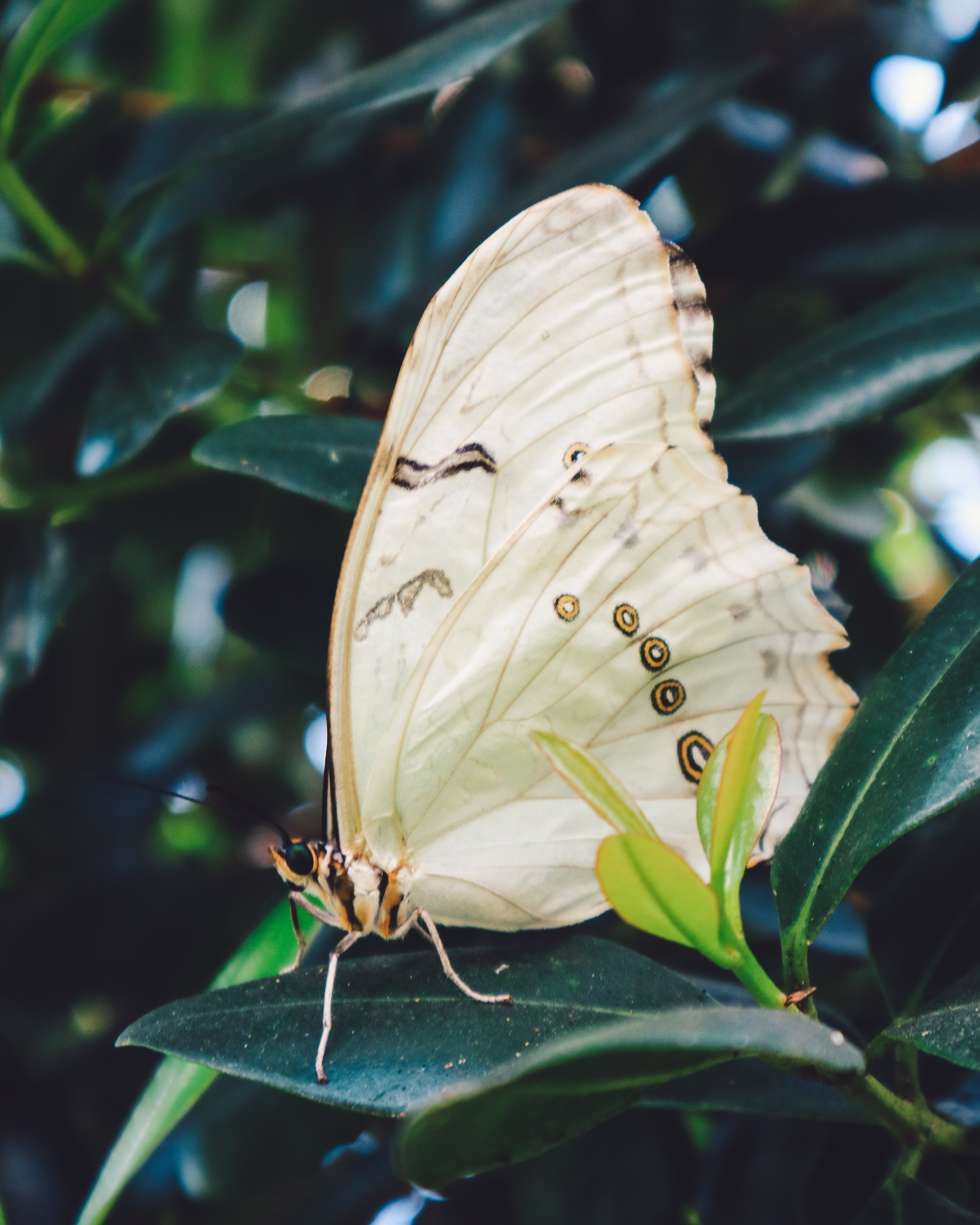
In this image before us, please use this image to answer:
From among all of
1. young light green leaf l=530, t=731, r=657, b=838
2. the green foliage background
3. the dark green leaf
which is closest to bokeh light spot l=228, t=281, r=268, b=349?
the green foliage background

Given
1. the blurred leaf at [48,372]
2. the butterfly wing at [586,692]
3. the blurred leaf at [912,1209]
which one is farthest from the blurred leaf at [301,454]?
the blurred leaf at [912,1209]

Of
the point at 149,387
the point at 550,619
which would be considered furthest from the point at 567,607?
the point at 149,387

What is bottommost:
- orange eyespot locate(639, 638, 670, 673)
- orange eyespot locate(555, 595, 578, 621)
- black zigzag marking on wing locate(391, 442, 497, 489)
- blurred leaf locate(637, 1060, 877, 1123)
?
blurred leaf locate(637, 1060, 877, 1123)

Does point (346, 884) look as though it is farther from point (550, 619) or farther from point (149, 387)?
point (149, 387)

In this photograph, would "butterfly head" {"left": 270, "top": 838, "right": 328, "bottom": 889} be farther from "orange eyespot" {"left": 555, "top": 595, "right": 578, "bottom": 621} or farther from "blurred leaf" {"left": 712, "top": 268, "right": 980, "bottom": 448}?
"blurred leaf" {"left": 712, "top": 268, "right": 980, "bottom": 448}

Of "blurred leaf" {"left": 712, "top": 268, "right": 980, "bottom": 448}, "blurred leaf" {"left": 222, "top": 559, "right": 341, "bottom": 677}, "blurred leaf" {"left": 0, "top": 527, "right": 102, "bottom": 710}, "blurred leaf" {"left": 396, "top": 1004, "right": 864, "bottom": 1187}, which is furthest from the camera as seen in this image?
"blurred leaf" {"left": 0, "top": 527, "right": 102, "bottom": 710}

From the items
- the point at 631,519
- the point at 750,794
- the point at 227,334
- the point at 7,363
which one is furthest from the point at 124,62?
the point at 750,794

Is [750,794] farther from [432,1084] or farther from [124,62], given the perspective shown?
[124,62]
